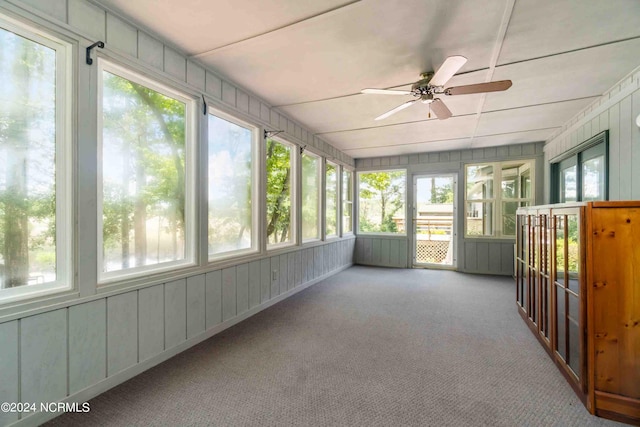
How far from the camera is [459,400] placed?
182 cm

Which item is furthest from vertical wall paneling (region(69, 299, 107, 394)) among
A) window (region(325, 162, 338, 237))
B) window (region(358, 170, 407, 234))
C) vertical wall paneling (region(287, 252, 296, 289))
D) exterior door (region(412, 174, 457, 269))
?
exterior door (region(412, 174, 457, 269))

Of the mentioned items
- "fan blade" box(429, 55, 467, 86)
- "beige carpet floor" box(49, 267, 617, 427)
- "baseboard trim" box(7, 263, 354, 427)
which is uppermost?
"fan blade" box(429, 55, 467, 86)

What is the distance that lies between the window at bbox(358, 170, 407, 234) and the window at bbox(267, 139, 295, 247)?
292 centimetres

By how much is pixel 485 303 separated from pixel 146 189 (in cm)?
428

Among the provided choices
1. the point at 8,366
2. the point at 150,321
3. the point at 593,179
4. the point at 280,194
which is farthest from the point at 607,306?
the point at 8,366

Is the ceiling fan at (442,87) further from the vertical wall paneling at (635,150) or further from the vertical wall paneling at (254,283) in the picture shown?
the vertical wall paneling at (254,283)

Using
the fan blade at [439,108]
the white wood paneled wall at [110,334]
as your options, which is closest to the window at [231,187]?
the white wood paneled wall at [110,334]

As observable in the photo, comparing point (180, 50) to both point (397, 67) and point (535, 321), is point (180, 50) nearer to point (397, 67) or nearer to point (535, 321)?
point (397, 67)

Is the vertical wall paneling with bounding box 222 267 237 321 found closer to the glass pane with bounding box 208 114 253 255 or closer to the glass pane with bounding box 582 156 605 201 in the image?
the glass pane with bounding box 208 114 253 255

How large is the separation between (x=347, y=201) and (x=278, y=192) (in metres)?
2.73

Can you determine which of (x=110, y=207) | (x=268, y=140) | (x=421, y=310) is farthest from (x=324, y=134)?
(x=110, y=207)

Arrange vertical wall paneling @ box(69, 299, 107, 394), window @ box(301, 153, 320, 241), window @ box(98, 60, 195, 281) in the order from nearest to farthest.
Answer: vertical wall paneling @ box(69, 299, 107, 394)
window @ box(98, 60, 195, 281)
window @ box(301, 153, 320, 241)

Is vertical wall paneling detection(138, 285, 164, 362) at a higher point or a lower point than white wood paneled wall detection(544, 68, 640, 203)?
lower

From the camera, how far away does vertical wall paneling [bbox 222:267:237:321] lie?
2.90 metres
